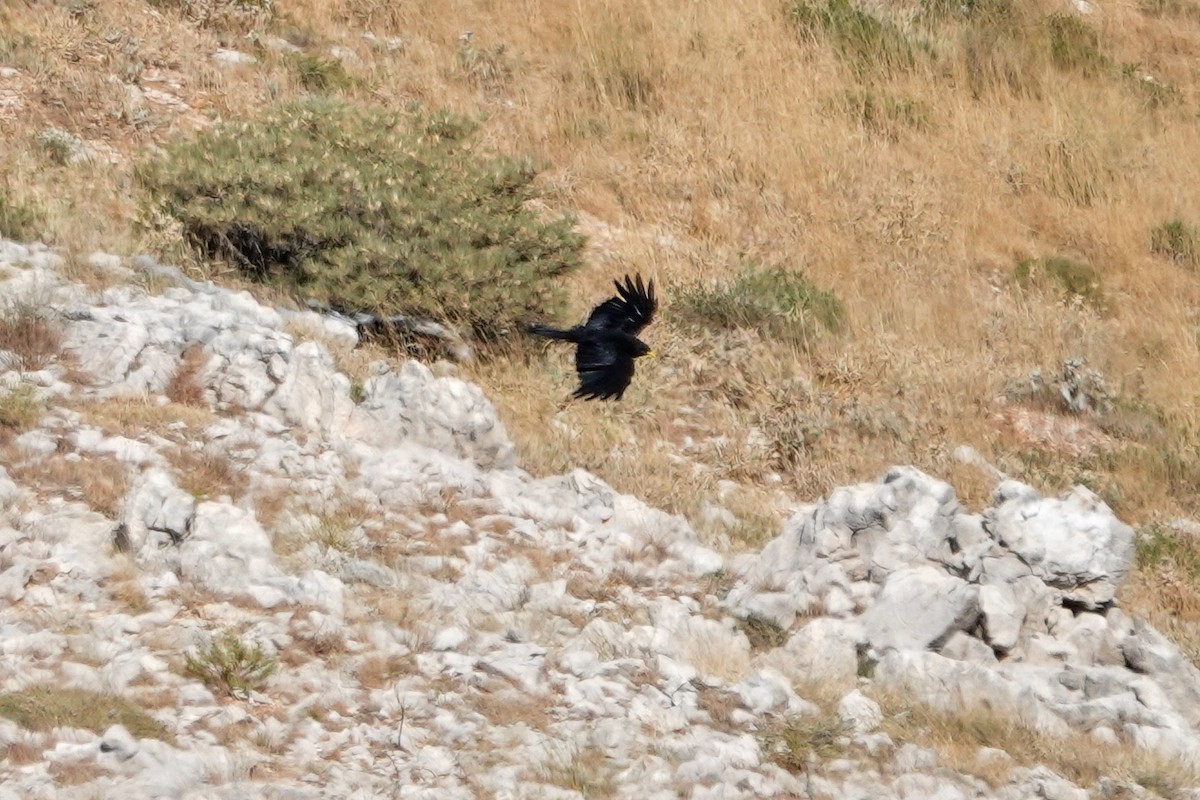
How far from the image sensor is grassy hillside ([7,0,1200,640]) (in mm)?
8188

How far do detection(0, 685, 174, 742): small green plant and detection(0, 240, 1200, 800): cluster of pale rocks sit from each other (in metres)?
0.05

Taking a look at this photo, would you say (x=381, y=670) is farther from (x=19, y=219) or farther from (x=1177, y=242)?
(x=1177, y=242)

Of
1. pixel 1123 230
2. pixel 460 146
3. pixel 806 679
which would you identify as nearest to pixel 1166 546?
pixel 806 679

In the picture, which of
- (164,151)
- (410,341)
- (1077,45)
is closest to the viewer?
(410,341)

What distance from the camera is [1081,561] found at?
6.11 meters

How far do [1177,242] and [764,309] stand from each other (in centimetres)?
369

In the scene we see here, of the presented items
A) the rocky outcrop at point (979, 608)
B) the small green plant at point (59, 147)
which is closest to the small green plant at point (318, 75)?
the small green plant at point (59, 147)

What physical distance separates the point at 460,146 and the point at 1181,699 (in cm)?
569

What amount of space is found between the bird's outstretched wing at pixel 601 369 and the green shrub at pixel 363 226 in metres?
1.12

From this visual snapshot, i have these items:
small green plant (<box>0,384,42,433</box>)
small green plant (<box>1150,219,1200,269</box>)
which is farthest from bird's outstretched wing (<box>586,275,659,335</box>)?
small green plant (<box>1150,219,1200,269</box>)

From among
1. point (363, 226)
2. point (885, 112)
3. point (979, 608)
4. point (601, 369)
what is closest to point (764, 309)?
point (601, 369)

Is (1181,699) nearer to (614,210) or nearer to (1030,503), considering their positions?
(1030,503)

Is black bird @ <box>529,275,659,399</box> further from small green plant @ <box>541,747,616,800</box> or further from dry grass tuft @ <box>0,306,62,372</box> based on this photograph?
small green plant @ <box>541,747,616,800</box>

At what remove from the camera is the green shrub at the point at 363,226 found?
8227mm
